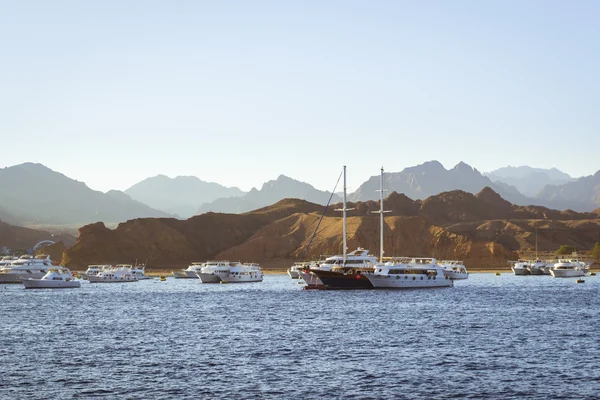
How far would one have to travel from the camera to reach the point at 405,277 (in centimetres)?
12594

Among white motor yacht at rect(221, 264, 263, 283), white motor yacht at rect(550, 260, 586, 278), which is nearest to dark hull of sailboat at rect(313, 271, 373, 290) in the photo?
white motor yacht at rect(221, 264, 263, 283)

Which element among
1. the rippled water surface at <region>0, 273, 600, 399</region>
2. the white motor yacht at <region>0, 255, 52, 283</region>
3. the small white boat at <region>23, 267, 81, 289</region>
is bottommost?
the rippled water surface at <region>0, 273, 600, 399</region>

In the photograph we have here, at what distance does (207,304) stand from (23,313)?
24025 millimetres

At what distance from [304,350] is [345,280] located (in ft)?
222

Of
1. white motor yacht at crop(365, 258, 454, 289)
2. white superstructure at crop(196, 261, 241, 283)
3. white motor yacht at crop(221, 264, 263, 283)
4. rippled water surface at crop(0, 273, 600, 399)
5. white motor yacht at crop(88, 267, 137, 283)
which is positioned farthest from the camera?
white motor yacht at crop(88, 267, 137, 283)

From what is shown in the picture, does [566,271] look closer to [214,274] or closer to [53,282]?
[214,274]

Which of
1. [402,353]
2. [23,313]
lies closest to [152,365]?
[402,353]

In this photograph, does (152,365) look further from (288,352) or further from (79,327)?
(79,327)

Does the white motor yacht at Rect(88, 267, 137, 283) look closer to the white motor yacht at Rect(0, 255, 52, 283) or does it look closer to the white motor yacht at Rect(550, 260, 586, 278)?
the white motor yacht at Rect(0, 255, 52, 283)

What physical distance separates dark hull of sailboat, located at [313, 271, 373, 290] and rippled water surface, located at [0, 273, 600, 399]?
2314 centimetres

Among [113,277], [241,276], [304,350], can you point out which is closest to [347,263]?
[241,276]

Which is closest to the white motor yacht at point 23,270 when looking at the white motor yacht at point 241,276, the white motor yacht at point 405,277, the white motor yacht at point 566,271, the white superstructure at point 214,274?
the white superstructure at point 214,274

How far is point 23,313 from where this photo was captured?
87250 mm

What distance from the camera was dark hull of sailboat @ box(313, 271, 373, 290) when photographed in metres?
123
